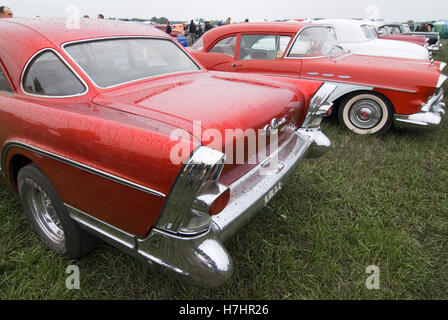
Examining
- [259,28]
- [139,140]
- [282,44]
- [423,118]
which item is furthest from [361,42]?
[139,140]

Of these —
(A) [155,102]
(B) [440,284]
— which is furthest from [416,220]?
(A) [155,102]

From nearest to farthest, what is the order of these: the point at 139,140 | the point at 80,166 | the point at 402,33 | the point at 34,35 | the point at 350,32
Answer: the point at 139,140, the point at 80,166, the point at 34,35, the point at 350,32, the point at 402,33

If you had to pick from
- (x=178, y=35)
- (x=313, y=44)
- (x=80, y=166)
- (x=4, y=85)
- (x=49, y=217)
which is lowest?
(x=49, y=217)

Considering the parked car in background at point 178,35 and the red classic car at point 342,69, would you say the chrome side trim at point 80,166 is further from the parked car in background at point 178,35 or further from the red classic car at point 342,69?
the parked car in background at point 178,35

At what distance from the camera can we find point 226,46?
14.7ft

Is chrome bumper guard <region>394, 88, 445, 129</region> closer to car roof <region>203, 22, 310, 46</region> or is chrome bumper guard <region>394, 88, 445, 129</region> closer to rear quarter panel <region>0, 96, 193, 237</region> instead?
car roof <region>203, 22, 310, 46</region>

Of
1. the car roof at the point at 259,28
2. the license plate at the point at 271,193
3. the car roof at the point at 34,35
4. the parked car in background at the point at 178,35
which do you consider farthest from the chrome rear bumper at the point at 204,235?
the parked car in background at the point at 178,35

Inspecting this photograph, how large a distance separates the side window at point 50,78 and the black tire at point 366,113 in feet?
11.4

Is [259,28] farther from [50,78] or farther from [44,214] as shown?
[44,214]

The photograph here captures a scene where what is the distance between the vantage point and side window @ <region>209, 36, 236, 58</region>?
4.44 meters

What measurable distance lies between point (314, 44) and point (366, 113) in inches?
48.6

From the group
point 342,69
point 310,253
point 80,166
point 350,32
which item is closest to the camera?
point 80,166

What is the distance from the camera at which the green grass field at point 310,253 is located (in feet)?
5.97
